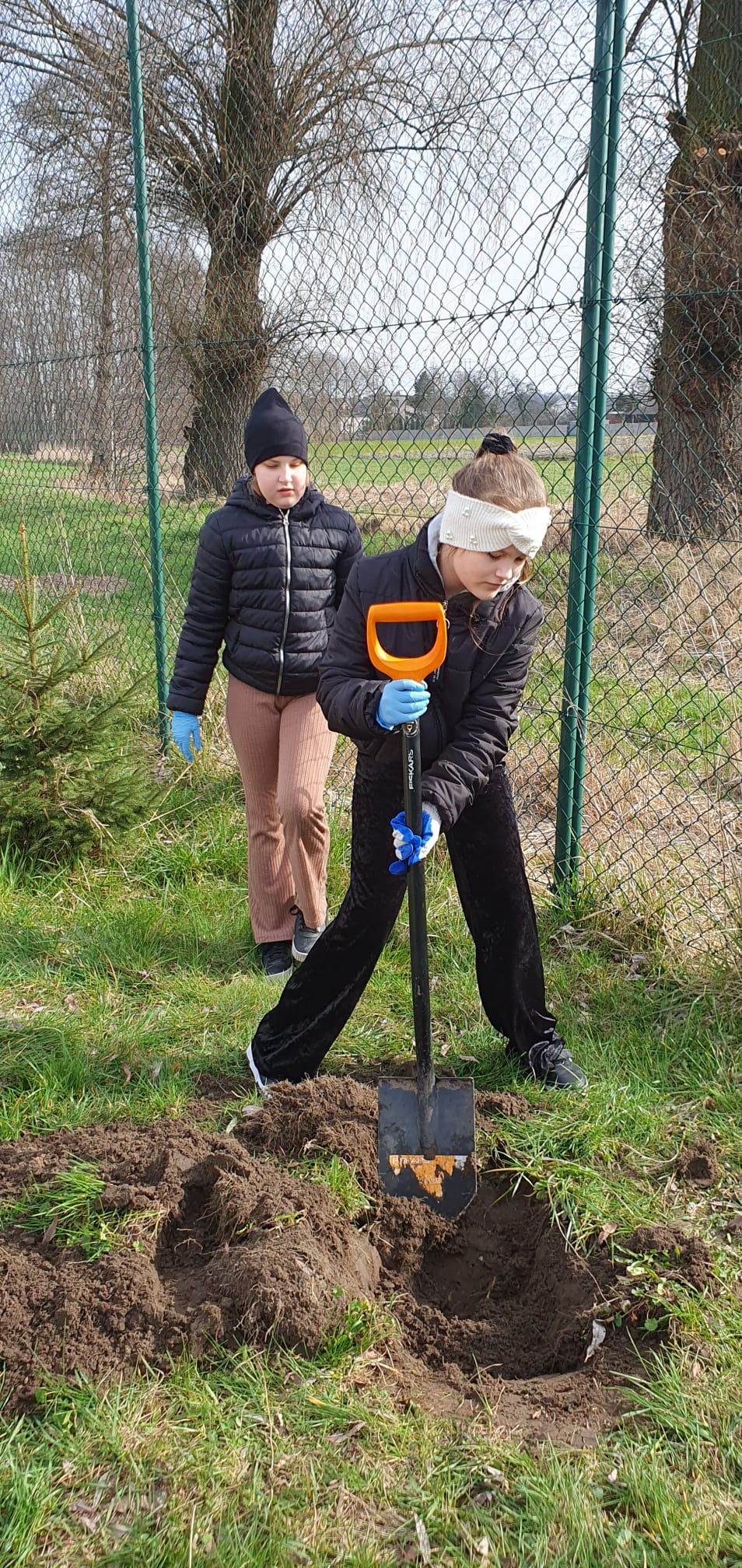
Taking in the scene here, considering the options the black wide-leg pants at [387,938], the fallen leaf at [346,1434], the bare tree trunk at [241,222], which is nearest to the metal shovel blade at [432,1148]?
the black wide-leg pants at [387,938]

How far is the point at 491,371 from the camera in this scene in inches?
156

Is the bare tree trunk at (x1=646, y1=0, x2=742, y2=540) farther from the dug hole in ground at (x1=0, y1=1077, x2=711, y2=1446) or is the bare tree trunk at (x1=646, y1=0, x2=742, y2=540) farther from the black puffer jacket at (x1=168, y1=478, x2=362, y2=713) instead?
the dug hole in ground at (x1=0, y1=1077, x2=711, y2=1446)

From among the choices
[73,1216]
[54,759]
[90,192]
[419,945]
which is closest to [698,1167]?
→ [419,945]

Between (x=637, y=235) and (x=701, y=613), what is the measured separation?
9.27 feet

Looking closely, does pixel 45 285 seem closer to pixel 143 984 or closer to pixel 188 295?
pixel 188 295

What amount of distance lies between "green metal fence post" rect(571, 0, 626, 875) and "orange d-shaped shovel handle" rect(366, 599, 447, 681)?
130cm

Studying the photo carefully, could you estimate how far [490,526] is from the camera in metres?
2.55

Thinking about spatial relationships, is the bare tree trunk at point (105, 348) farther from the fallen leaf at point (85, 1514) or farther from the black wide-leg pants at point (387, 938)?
the fallen leaf at point (85, 1514)

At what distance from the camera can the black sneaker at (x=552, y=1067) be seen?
10.6 ft

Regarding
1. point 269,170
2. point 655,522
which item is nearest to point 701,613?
point 655,522

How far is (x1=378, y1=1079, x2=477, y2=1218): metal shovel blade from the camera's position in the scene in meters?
2.77

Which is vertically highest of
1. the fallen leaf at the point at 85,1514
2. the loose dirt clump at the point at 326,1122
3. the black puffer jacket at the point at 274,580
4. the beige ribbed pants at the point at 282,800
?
the black puffer jacket at the point at 274,580

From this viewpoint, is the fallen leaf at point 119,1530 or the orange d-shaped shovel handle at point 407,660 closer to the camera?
the fallen leaf at point 119,1530

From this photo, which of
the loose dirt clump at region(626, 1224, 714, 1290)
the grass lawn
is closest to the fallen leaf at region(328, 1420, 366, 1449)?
the grass lawn
